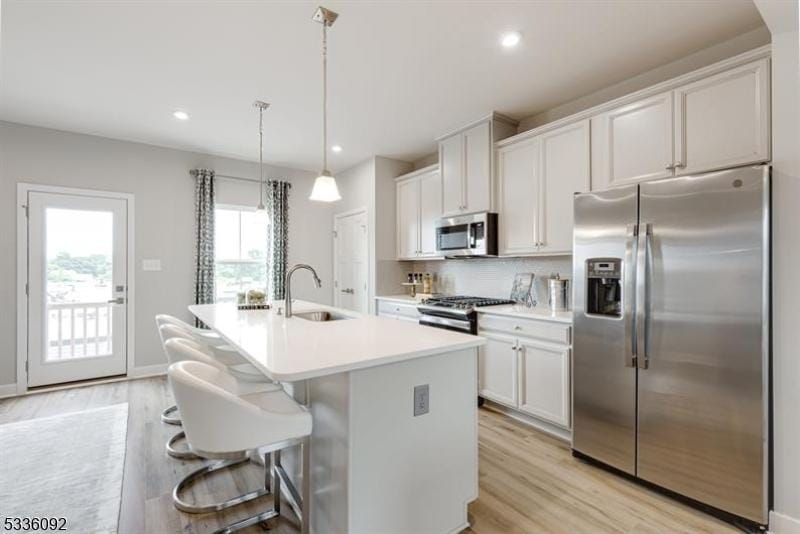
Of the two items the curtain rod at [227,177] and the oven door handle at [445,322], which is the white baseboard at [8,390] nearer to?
the curtain rod at [227,177]

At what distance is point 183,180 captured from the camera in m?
4.54

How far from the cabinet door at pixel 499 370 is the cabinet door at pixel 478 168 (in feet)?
4.21

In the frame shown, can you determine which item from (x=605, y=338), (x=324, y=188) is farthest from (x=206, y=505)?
(x=605, y=338)

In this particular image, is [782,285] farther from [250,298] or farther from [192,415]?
[250,298]

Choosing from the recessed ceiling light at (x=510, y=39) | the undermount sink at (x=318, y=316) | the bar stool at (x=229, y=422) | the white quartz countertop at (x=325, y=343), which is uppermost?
the recessed ceiling light at (x=510, y=39)

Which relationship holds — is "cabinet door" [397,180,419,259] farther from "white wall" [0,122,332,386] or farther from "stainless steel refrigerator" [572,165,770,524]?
"stainless steel refrigerator" [572,165,770,524]

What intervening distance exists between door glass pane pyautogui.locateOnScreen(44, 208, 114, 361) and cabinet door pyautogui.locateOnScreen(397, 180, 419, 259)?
10.9ft

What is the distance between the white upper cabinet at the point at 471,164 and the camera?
11.6ft

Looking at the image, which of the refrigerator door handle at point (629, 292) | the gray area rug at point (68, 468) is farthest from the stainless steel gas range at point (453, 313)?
the gray area rug at point (68, 468)

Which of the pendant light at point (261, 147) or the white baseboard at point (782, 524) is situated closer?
the white baseboard at point (782, 524)

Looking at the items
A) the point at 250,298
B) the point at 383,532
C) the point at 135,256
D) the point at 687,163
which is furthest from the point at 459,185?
the point at 135,256

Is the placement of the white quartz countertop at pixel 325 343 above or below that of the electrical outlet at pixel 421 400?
above

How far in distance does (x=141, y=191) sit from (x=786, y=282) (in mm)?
5556

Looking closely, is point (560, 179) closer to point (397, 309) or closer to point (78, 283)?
point (397, 309)
